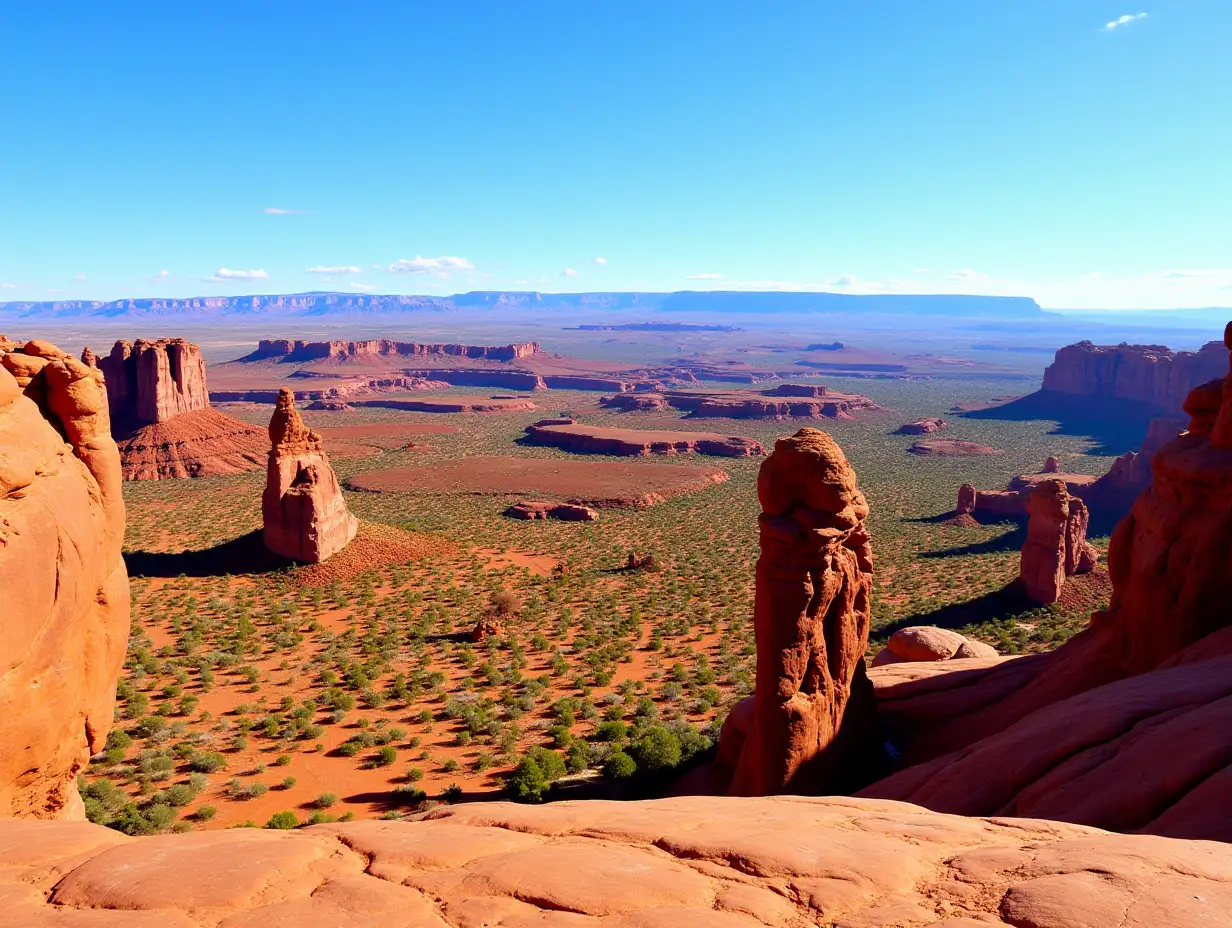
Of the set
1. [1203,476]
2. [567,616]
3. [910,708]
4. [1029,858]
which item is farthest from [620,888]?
[567,616]

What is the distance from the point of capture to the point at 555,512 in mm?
57875

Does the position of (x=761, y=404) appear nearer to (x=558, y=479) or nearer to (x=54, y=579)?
(x=558, y=479)

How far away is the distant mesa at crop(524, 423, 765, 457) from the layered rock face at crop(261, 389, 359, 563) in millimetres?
51109

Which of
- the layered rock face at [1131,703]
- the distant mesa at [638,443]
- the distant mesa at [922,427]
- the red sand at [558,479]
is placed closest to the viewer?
the layered rock face at [1131,703]

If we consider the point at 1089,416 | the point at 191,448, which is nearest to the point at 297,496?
the point at 191,448

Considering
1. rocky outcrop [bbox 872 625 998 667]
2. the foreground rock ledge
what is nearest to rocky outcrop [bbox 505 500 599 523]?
rocky outcrop [bbox 872 625 998 667]

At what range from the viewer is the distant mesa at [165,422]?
68875 mm

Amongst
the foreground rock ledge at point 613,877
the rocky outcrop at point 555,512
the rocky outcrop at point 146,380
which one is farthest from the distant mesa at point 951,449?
the foreground rock ledge at point 613,877

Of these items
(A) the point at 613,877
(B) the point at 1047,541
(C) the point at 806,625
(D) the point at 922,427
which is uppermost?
(A) the point at 613,877

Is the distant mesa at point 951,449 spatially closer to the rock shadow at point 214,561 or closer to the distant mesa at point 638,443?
the distant mesa at point 638,443

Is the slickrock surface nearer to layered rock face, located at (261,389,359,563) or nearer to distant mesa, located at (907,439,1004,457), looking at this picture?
layered rock face, located at (261,389,359,563)

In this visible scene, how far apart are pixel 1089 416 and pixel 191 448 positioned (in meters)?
126

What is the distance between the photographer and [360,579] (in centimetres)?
3866

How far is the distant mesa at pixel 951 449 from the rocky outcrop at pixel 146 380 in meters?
82.2
